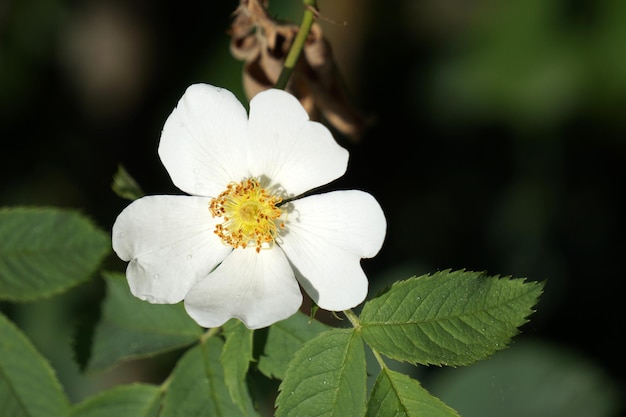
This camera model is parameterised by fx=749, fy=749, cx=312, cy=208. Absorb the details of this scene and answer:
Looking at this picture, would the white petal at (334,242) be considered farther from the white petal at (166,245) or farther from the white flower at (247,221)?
the white petal at (166,245)

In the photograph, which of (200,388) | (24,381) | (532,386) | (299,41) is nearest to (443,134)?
(532,386)

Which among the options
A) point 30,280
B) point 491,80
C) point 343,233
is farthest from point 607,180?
point 30,280

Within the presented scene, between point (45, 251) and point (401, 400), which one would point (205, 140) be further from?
point (401, 400)

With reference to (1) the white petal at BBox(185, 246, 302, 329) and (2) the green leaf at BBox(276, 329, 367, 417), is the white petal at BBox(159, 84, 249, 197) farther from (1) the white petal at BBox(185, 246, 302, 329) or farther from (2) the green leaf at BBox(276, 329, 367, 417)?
(2) the green leaf at BBox(276, 329, 367, 417)

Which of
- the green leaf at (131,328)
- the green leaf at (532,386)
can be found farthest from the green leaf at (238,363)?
the green leaf at (532,386)

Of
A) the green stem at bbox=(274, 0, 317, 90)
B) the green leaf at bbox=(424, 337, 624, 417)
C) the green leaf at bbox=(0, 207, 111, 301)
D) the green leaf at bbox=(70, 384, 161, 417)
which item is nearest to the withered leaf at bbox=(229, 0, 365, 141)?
the green stem at bbox=(274, 0, 317, 90)
